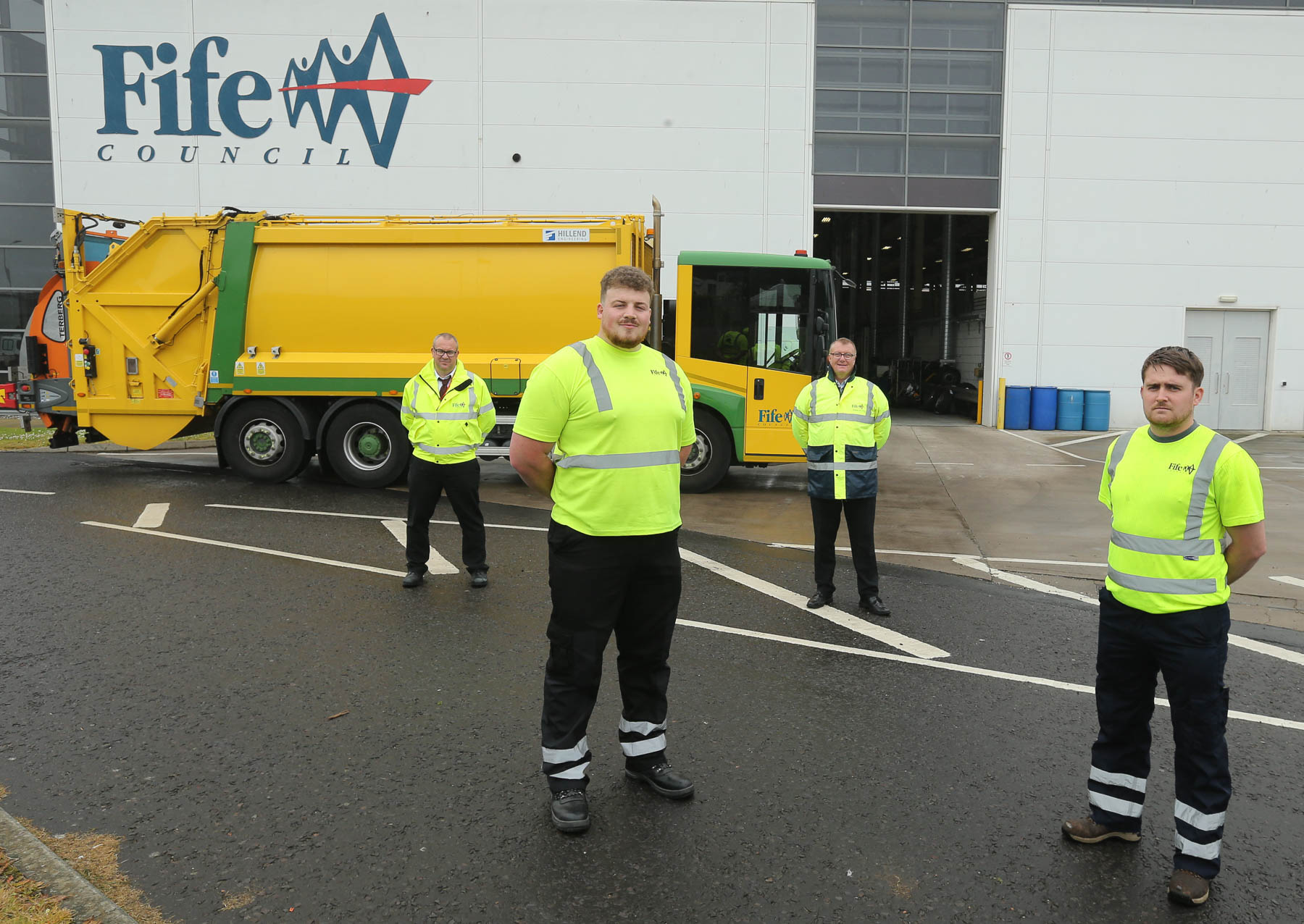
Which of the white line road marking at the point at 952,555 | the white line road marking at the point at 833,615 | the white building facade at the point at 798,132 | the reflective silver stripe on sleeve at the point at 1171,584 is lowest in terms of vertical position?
the white line road marking at the point at 952,555

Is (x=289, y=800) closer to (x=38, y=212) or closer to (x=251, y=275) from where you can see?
(x=251, y=275)

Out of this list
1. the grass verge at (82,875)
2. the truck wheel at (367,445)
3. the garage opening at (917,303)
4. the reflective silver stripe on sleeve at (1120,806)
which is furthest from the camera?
the garage opening at (917,303)

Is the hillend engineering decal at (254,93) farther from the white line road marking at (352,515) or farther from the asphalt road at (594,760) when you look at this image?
the asphalt road at (594,760)

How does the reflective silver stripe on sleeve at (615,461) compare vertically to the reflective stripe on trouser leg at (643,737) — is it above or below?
above

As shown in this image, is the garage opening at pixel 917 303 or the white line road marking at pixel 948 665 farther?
the garage opening at pixel 917 303

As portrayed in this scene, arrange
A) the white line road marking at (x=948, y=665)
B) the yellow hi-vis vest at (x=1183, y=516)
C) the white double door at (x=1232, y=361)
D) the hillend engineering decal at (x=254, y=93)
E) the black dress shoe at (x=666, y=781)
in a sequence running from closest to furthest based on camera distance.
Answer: the yellow hi-vis vest at (x=1183, y=516)
the black dress shoe at (x=666, y=781)
the white line road marking at (x=948, y=665)
the hillend engineering decal at (x=254, y=93)
the white double door at (x=1232, y=361)

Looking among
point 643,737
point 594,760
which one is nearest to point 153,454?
point 594,760

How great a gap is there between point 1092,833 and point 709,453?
327 inches

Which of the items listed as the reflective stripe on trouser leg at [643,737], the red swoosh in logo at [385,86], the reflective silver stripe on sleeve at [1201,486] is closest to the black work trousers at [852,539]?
the reflective stripe on trouser leg at [643,737]

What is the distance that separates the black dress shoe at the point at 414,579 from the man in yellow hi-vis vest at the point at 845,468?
8.97 feet

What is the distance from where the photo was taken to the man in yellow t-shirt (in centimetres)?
344

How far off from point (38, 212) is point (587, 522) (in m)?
22.4

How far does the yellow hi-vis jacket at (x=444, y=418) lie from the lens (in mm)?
6965

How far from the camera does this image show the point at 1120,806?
10.8 feet
